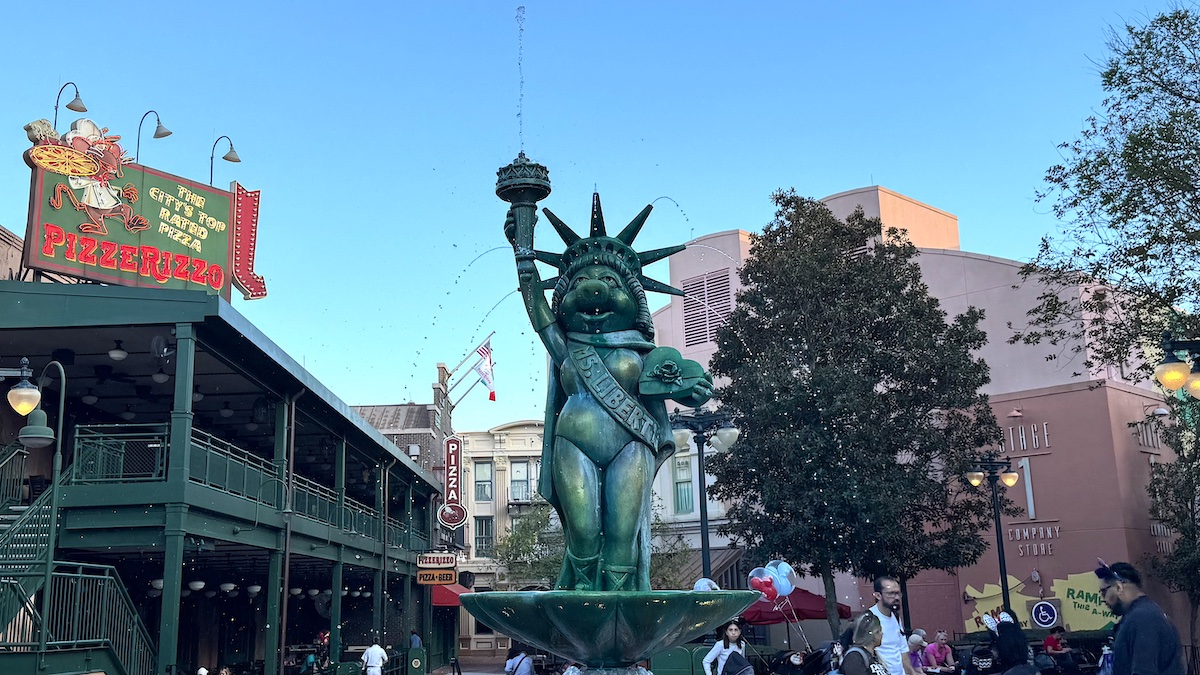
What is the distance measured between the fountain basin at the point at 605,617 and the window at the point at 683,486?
123 feet

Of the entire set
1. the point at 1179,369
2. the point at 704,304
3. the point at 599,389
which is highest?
the point at 704,304

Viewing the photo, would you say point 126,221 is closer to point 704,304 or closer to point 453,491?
point 453,491

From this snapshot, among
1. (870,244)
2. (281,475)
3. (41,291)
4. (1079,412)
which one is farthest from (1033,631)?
(41,291)

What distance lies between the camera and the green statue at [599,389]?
782cm

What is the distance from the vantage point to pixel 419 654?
2656cm

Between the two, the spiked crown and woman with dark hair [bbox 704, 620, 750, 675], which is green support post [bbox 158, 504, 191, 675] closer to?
woman with dark hair [bbox 704, 620, 750, 675]

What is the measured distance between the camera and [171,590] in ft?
52.1

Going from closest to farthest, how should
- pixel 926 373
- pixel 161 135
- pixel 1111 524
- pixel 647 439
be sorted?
pixel 647 439
pixel 926 373
pixel 161 135
pixel 1111 524

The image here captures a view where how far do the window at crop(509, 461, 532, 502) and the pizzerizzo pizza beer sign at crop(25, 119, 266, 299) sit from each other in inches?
1101

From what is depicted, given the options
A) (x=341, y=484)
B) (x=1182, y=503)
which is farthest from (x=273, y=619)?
(x=1182, y=503)

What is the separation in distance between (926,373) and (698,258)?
741 inches

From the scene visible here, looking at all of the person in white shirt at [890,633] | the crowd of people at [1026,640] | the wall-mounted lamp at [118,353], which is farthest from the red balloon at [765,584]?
the wall-mounted lamp at [118,353]

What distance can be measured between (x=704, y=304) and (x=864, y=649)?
3446 cm

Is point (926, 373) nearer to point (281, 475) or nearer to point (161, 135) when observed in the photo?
point (281, 475)
